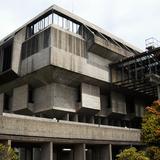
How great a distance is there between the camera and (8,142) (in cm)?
2764

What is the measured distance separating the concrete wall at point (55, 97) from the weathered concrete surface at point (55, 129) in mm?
10516

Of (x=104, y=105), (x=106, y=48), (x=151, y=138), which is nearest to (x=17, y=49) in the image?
(x=106, y=48)

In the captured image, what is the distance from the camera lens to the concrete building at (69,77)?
136 ft

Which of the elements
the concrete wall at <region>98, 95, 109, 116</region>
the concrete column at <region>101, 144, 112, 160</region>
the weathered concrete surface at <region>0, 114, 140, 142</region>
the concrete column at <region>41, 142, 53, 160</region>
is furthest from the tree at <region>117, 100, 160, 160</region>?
the concrete wall at <region>98, 95, 109, 116</region>

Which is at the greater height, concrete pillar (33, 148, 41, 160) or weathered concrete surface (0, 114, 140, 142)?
weathered concrete surface (0, 114, 140, 142)

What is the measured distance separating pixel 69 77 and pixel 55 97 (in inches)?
145

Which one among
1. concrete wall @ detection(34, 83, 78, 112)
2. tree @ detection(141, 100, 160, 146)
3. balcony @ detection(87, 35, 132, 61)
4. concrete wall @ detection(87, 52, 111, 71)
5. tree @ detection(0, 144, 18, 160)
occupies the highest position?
balcony @ detection(87, 35, 132, 61)

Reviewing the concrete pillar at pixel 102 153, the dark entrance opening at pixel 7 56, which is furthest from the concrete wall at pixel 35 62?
the concrete pillar at pixel 102 153

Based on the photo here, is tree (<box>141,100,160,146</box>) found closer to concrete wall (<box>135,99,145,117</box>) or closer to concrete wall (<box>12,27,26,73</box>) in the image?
concrete wall (<box>12,27,26,73</box>)

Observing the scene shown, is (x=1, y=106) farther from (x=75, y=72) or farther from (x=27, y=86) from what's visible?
(x=75, y=72)

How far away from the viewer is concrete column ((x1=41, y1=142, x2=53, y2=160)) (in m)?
30.9

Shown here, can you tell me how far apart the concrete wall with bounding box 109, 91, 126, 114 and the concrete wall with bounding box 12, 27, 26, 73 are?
733 inches

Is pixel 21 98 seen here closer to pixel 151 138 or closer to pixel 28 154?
pixel 28 154

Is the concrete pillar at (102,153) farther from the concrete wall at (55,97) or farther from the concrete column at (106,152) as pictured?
the concrete wall at (55,97)
